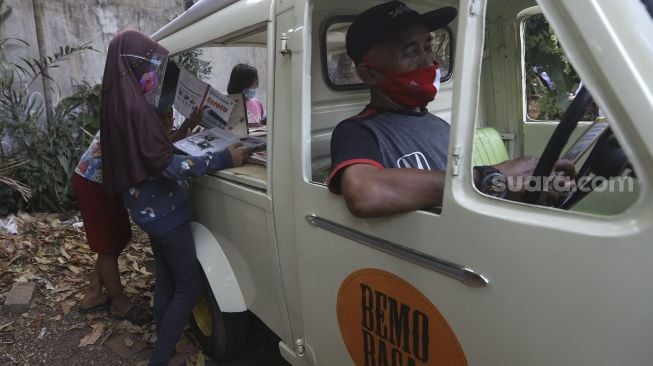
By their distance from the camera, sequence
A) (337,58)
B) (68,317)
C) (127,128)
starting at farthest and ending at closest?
(68,317)
(337,58)
(127,128)

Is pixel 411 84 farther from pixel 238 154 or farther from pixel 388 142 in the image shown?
pixel 238 154

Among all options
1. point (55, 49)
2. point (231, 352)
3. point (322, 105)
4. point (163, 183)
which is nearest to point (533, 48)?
point (322, 105)

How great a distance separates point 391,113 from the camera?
1833mm

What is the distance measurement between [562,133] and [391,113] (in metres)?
0.85

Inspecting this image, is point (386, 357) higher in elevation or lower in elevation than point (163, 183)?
lower

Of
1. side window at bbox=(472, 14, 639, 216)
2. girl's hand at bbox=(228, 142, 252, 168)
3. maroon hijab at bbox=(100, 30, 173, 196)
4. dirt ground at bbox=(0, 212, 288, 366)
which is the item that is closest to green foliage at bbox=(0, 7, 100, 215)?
dirt ground at bbox=(0, 212, 288, 366)

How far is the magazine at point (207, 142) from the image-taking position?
2.35 m

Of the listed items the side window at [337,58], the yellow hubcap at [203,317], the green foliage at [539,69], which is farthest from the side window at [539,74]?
the yellow hubcap at [203,317]

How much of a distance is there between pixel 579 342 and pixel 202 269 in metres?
2.06

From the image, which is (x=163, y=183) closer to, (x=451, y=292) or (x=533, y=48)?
(x=451, y=292)

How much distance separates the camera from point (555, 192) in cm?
117

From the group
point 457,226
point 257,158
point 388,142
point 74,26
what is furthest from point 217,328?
point 74,26

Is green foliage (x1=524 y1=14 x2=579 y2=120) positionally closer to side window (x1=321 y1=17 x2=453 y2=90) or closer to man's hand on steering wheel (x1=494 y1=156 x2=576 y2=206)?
side window (x1=321 y1=17 x2=453 y2=90)

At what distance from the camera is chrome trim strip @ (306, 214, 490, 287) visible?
1.18m
